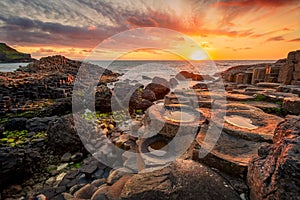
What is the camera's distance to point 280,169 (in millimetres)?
1439

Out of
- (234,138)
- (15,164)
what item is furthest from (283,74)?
(15,164)

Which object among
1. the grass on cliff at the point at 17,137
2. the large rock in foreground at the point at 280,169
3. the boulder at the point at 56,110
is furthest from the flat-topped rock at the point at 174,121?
the boulder at the point at 56,110

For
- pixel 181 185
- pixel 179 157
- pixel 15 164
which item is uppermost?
pixel 181 185

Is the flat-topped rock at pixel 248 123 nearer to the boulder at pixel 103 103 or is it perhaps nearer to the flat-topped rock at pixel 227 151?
the flat-topped rock at pixel 227 151

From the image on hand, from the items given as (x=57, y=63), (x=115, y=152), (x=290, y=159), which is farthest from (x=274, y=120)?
(x=57, y=63)

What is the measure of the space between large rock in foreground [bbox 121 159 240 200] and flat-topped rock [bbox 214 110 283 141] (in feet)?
3.93

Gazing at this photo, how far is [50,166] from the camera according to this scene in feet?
16.3

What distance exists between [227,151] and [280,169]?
120cm

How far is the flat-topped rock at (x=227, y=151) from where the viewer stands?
2.25 meters

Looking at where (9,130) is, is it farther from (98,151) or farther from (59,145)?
(98,151)

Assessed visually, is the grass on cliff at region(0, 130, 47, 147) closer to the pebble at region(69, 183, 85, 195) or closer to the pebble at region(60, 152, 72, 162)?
the pebble at region(60, 152, 72, 162)

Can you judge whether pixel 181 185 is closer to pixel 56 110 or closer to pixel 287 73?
pixel 287 73

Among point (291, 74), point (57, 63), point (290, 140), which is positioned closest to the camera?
point (290, 140)

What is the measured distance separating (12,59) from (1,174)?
86.9 meters
